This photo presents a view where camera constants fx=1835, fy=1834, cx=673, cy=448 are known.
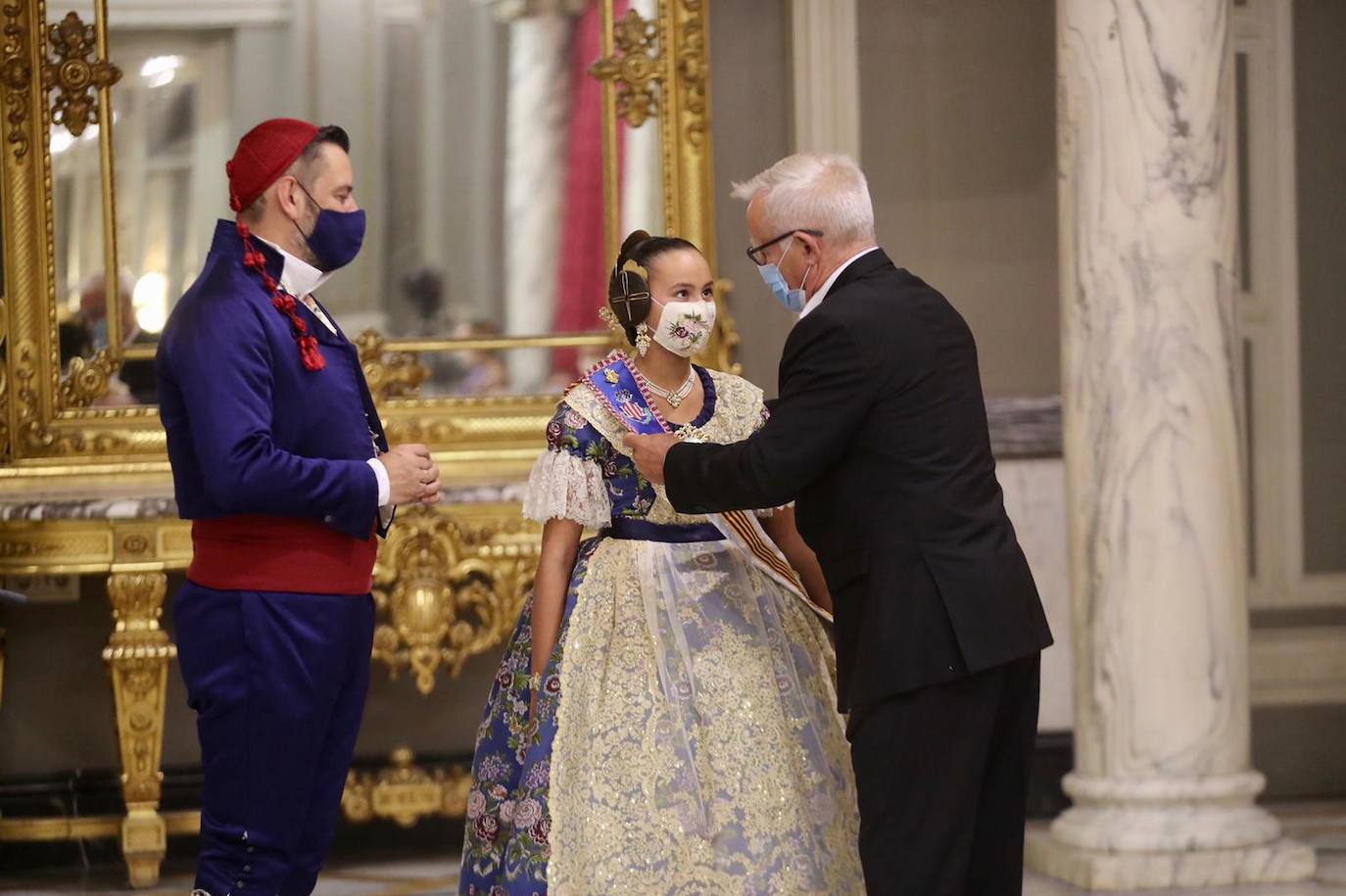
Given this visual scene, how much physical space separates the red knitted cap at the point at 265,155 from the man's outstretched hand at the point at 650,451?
74 cm

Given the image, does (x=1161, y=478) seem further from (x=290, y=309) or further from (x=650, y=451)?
(x=290, y=309)

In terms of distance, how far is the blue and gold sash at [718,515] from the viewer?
3279 millimetres

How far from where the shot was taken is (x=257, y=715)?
2.81 metres

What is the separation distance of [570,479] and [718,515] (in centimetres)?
27

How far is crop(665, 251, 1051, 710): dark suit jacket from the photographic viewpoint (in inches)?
112

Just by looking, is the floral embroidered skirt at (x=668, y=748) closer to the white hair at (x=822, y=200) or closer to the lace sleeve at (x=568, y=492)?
the lace sleeve at (x=568, y=492)

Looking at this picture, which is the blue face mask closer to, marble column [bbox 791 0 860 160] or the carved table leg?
the carved table leg

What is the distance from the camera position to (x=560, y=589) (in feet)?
10.6

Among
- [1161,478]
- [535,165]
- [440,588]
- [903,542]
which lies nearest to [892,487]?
[903,542]

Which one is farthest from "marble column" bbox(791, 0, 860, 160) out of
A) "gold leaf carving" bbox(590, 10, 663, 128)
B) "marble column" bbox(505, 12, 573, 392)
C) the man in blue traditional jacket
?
the man in blue traditional jacket

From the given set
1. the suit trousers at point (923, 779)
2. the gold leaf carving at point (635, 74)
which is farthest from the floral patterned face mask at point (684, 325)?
the gold leaf carving at point (635, 74)

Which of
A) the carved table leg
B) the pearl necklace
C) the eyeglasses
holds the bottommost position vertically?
the carved table leg

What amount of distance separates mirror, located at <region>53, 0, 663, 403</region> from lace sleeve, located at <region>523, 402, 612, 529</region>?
1918 mm

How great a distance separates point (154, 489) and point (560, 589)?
209 centimetres
